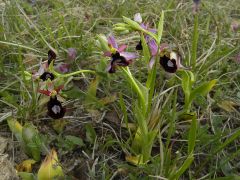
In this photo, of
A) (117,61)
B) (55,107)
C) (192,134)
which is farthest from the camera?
(55,107)

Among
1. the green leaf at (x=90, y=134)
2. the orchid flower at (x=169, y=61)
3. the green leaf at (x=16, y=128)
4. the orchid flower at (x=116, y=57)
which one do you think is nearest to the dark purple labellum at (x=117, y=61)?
the orchid flower at (x=116, y=57)

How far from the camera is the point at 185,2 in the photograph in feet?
7.55

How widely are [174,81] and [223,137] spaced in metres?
0.33

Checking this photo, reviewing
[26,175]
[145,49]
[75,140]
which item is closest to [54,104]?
[75,140]

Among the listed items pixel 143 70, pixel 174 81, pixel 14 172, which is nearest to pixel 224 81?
pixel 174 81

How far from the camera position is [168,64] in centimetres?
127

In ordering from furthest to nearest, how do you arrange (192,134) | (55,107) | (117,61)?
(55,107) → (117,61) → (192,134)

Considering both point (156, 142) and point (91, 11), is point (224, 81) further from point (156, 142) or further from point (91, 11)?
point (91, 11)

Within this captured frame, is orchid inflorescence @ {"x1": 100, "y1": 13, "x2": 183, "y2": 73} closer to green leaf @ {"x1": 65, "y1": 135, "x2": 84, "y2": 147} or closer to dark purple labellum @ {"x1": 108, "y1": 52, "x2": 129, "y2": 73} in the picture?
dark purple labellum @ {"x1": 108, "y1": 52, "x2": 129, "y2": 73}

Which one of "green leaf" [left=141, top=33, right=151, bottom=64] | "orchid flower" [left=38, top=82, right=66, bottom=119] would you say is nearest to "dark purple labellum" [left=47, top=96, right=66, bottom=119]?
"orchid flower" [left=38, top=82, right=66, bottom=119]

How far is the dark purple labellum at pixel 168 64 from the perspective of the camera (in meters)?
1.26

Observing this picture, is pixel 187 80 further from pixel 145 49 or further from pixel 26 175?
pixel 26 175

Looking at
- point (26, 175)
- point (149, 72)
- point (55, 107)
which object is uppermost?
point (149, 72)

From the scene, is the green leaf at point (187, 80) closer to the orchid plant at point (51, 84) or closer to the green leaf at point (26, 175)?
the orchid plant at point (51, 84)
